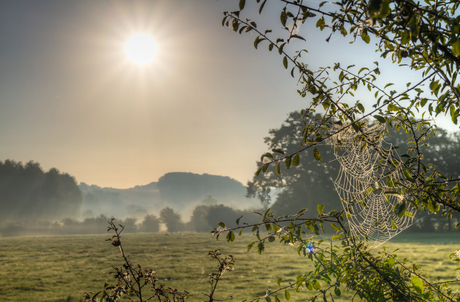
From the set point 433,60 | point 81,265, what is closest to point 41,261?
point 81,265

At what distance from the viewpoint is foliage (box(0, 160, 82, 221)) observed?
61.0 meters

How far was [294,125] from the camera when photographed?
31.1 metres

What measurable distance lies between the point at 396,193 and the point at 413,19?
0.99 metres

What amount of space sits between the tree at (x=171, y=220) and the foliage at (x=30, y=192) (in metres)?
41.1

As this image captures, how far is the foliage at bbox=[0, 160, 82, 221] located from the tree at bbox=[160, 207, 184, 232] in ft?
135

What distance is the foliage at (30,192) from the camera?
61.0 metres

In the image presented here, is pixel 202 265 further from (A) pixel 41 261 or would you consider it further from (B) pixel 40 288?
(A) pixel 41 261

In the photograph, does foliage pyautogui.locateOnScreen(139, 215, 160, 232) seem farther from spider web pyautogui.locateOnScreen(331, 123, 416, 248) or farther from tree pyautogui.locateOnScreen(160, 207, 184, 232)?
spider web pyautogui.locateOnScreen(331, 123, 416, 248)

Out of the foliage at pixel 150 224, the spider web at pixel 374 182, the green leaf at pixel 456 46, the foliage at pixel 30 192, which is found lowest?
the foliage at pixel 150 224

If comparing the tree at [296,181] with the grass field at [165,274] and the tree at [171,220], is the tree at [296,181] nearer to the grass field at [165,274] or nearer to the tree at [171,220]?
the tree at [171,220]

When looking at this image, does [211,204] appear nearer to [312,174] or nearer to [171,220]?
[171,220]

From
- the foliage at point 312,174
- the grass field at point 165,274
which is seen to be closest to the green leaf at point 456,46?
the grass field at point 165,274

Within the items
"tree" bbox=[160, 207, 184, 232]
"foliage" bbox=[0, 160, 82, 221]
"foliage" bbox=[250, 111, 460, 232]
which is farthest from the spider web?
"foliage" bbox=[0, 160, 82, 221]

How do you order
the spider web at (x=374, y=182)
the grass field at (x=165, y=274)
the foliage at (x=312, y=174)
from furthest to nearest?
the foliage at (x=312, y=174), the grass field at (x=165, y=274), the spider web at (x=374, y=182)
